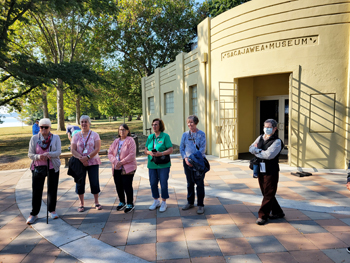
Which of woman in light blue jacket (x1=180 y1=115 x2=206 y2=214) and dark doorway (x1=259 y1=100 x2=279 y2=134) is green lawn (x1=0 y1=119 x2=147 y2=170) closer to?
woman in light blue jacket (x1=180 y1=115 x2=206 y2=214)

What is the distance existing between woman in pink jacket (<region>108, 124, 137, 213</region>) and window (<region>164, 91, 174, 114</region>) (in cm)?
1074

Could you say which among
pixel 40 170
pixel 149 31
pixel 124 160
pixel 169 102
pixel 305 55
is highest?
pixel 149 31

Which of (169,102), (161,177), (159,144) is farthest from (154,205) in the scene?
(169,102)

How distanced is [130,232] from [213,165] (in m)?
5.20

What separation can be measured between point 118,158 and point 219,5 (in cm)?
2611

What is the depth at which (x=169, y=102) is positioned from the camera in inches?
622

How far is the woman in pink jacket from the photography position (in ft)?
15.0

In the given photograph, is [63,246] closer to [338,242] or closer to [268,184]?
[268,184]

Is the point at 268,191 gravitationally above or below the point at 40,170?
below

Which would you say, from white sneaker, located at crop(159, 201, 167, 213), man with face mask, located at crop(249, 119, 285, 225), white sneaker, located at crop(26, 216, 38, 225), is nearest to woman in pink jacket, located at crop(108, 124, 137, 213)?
white sneaker, located at crop(159, 201, 167, 213)

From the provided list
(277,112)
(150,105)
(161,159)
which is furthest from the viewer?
(150,105)

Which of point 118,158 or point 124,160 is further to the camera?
point 118,158

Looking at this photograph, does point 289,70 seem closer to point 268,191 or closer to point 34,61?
point 268,191

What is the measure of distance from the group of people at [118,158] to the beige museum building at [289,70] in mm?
Answer: 4854
